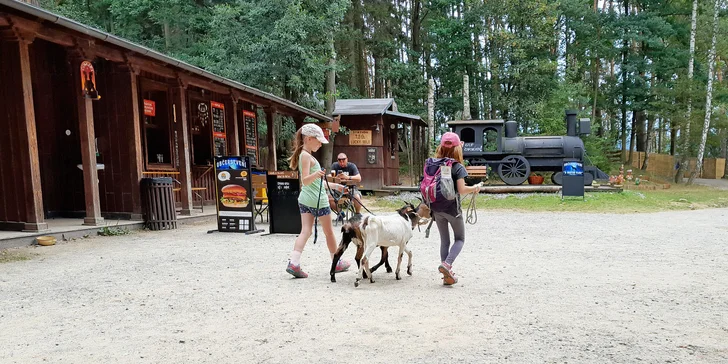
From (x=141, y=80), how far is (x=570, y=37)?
1144 inches

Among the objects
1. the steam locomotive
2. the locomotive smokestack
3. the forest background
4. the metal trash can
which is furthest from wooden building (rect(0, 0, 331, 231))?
the locomotive smokestack

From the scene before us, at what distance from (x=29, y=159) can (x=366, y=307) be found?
6.33 meters

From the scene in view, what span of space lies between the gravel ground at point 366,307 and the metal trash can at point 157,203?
232 centimetres

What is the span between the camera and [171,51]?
Result: 21797 millimetres

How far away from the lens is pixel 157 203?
368 inches

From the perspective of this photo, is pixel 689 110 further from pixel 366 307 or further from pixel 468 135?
pixel 366 307

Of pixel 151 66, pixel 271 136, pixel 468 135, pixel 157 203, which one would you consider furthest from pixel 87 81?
pixel 468 135

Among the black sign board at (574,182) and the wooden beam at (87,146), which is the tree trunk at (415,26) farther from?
the wooden beam at (87,146)

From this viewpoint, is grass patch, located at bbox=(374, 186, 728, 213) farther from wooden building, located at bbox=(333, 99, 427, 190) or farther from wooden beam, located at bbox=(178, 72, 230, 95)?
wooden beam, located at bbox=(178, 72, 230, 95)

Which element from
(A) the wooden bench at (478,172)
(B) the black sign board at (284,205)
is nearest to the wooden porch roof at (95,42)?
(B) the black sign board at (284,205)

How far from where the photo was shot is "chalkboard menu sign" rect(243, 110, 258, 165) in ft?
49.5

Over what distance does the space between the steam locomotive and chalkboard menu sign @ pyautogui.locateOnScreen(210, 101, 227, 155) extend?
9140 mm

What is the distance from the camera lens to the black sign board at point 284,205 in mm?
8453

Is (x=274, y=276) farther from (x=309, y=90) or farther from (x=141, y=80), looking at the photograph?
(x=309, y=90)
